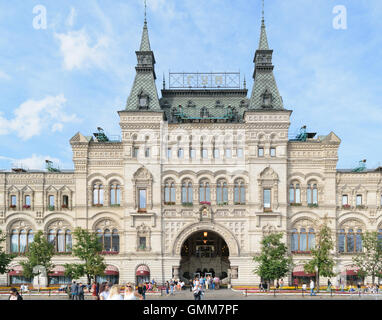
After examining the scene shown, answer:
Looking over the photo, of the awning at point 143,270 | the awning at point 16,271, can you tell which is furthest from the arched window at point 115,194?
the awning at point 16,271

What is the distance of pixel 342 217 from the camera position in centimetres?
5881

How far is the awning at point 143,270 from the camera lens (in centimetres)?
5666

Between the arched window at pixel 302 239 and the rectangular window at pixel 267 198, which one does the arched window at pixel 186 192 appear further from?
the arched window at pixel 302 239

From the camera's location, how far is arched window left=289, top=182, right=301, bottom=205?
58.8 m

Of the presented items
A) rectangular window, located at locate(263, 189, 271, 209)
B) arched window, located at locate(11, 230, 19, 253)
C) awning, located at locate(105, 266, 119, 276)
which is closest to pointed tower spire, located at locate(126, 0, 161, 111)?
rectangular window, located at locate(263, 189, 271, 209)

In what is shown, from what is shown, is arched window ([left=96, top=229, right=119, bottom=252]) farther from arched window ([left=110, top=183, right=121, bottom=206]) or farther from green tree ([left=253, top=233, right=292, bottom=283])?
green tree ([left=253, top=233, right=292, bottom=283])

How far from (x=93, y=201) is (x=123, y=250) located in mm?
8036

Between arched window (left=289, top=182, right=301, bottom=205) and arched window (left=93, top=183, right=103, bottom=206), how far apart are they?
26429mm

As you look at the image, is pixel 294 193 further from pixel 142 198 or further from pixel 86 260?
pixel 86 260

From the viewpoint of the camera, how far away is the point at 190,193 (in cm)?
5878

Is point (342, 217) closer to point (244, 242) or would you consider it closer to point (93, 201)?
point (244, 242)
